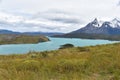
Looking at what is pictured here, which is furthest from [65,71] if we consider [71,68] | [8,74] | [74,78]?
[8,74]

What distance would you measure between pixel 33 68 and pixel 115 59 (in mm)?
4058

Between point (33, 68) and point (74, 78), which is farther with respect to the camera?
point (33, 68)

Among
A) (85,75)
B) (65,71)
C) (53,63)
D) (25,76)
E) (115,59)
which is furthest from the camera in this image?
(115,59)

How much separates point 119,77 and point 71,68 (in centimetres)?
284

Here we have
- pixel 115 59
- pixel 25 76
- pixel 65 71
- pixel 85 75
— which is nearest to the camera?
pixel 25 76

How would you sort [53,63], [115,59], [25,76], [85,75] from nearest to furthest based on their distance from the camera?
[25,76]
[85,75]
[53,63]
[115,59]

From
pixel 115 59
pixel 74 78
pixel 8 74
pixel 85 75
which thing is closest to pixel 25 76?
pixel 8 74

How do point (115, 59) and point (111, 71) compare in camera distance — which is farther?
point (115, 59)

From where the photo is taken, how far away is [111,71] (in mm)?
10773

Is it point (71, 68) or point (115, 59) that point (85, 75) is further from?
point (115, 59)

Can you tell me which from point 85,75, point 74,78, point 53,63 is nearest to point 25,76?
point 74,78

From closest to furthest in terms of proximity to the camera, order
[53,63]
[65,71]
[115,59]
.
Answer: [65,71]
[53,63]
[115,59]

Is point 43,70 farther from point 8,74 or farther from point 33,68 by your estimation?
point 8,74

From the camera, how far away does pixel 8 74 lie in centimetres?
893
